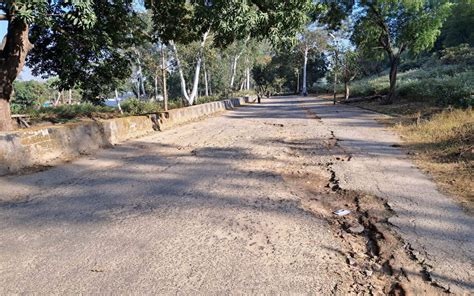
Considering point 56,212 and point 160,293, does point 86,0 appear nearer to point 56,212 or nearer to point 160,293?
point 56,212

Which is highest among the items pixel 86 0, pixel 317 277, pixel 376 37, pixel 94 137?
pixel 376 37

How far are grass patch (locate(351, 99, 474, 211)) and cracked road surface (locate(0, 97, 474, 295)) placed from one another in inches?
13.4

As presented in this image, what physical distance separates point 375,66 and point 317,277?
5800 cm

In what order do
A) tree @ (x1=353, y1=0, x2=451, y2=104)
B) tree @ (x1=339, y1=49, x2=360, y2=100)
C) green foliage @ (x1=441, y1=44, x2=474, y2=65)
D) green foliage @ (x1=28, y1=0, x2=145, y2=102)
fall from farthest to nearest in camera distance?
green foliage @ (x1=441, y1=44, x2=474, y2=65)
tree @ (x1=339, y1=49, x2=360, y2=100)
tree @ (x1=353, y1=0, x2=451, y2=104)
green foliage @ (x1=28, y1=0, x2=145, y2=102)

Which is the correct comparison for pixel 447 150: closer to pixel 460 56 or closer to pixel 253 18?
pixel 253 18

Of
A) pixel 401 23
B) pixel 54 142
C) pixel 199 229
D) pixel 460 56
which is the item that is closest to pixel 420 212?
pixel 199 229

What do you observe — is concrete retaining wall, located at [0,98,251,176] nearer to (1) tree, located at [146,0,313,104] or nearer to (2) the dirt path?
(1) tree, located at [146,0,313,104]

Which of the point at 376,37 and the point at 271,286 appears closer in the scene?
the point at 271,286

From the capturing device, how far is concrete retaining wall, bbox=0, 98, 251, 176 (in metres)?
5.82

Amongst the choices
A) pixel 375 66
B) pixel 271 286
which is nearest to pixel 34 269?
pixel 271 286

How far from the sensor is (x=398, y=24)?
19172mm

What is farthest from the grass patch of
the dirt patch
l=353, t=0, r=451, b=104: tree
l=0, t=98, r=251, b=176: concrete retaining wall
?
l=353, t=0, r=451, b=104: tree

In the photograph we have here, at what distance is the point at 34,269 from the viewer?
2.73 meters

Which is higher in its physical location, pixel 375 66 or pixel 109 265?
pixel 375 66
